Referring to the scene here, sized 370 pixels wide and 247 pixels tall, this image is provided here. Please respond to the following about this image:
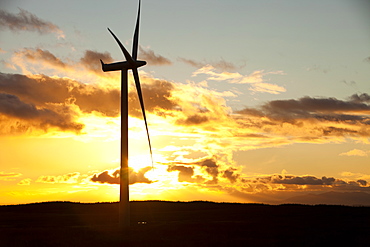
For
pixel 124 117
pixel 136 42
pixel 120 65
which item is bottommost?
pixel 124 117

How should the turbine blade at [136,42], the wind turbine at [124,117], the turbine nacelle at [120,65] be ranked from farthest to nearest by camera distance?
1. the turbine blade at [136,42]
2. the turbine nacelle at [120,65]
3. the wind turbine at [124,117]

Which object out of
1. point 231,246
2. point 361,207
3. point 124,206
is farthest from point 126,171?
point 361,207

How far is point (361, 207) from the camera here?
90.8 meters

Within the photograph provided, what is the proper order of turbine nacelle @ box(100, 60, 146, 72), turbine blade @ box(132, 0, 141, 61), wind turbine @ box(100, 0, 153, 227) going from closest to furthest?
1. wind turbine @ box(100, 0, 153, 227)
2. turbine nacelle @ box(100, 60, 146, 72)
3. turbine blade @ box(132, 0, 141, 61)

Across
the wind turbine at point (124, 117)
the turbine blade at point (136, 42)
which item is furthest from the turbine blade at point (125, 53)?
the turbine blade at point (136, 42)

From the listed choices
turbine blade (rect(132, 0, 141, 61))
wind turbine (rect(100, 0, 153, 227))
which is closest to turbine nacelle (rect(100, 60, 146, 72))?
wind turbine (rect(100, 0, 153, 227))

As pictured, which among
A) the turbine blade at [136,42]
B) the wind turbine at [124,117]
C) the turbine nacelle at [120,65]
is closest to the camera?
the wind turbine at [124,117]

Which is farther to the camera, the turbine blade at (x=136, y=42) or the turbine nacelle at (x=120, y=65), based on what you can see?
the turbine blade at (x=136, y=42)

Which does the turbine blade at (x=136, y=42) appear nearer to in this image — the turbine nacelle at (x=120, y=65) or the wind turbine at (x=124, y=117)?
the wind turbine at (x=124, y=117)

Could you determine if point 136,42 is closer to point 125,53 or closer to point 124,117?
point 125,53

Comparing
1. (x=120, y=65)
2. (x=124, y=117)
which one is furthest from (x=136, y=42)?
(x=124, y=117)

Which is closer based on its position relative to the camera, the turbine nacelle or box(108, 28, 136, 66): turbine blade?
box(108, 28, 136, 66): turbine blade

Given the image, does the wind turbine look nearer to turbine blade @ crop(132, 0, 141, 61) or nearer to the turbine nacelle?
the turbine nacelle

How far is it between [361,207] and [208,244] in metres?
60.5
